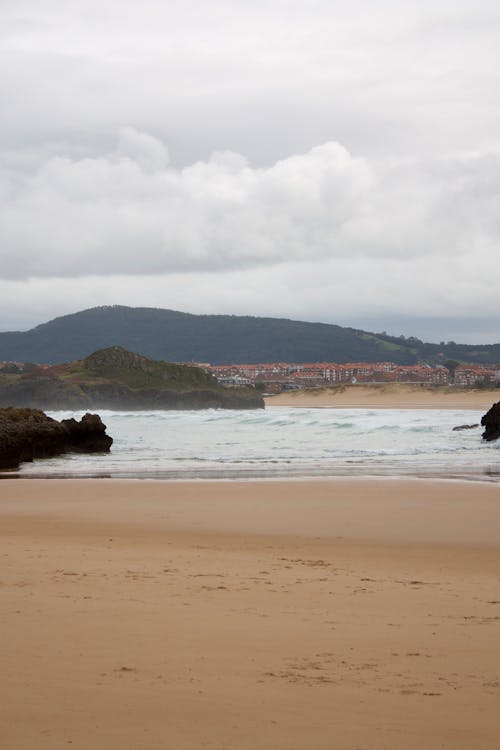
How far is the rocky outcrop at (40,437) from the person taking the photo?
76.0 feet

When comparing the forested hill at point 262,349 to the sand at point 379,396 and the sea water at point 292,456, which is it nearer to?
the sand at point 379,396

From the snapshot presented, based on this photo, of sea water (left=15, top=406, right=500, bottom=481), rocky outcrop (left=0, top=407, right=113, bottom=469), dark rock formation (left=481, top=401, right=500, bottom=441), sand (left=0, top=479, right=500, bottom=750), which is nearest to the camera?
sand (left=0, top=479, right=500, bottom=750)

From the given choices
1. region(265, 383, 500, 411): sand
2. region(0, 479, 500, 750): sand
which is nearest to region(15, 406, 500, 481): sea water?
region(0, 479, 500, 750): sand

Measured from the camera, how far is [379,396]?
338 ft

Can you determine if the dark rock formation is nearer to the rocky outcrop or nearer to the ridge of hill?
the rocky outcrop

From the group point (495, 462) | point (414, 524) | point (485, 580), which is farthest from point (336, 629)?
point (495, 462)

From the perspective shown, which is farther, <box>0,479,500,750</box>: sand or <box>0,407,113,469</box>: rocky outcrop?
<box>0,407,113,469</box>: rocky outcrop

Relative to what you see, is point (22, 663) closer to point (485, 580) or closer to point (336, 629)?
point (336, 629)

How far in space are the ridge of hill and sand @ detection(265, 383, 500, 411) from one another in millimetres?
10551

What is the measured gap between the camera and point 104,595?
671cm

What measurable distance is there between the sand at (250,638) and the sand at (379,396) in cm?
7803

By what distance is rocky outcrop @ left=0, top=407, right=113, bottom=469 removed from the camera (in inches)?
912

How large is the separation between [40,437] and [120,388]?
5985 cm

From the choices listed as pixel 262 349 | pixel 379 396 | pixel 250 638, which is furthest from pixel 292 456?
pixel 262 349
